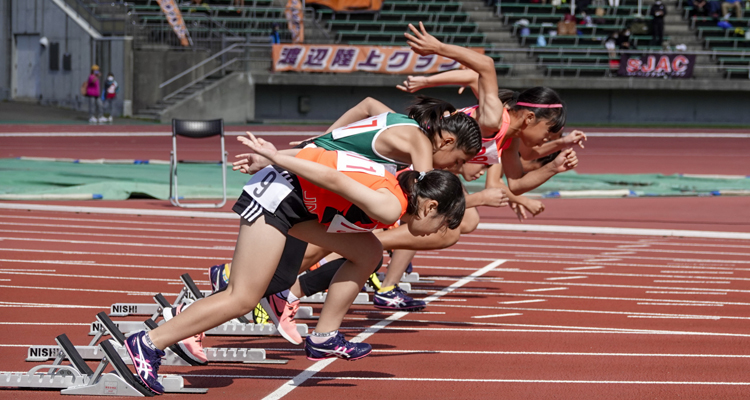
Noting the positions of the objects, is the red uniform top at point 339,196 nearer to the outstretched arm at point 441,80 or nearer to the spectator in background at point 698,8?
the outstretched arm at point 441,80

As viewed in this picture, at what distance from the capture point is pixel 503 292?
7.09 meters

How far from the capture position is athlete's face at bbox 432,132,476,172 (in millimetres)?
4590

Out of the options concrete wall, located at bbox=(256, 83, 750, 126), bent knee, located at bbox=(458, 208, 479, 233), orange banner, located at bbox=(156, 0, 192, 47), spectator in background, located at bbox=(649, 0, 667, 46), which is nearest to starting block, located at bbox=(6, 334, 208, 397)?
bent knee, located at bbox=(458, 208, 479, 233)

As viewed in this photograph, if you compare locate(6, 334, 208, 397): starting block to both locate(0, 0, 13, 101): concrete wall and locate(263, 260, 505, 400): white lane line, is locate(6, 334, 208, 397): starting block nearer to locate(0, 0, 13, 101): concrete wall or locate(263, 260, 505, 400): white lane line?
locate(263, 260, 505, 400): white lane line

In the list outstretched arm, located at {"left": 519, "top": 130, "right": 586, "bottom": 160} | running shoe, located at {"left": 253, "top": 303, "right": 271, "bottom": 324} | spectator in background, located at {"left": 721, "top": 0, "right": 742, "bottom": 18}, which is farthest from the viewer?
spectator in background, located at {"left": 721, "top": 0, "right": 742, "bottom": 18}

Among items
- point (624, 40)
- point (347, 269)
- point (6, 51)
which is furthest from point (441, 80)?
point (6, 51)

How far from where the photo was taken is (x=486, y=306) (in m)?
6.50

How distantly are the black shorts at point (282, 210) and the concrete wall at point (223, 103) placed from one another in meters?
26.8

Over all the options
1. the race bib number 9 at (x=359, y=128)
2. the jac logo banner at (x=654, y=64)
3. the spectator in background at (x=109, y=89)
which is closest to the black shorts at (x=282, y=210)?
the race bib number 9 at (x=359, y=128)

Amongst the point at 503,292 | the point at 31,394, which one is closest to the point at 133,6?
the point at 503,292

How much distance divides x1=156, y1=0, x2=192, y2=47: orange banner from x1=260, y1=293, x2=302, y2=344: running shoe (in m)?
26.5

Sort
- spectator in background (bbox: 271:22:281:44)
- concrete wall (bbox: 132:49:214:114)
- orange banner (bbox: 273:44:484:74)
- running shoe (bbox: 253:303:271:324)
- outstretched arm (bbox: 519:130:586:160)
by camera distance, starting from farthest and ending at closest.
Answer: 1. spectator in background (bbox: 271:22:281:44)
2. orange banner (bbox: 273:44:484:74)
3. concrete wall (bbox: 132:49:214:114)
4. outstretched arm (bbox: 519:130:586:160)
5. running shoe (bbox: 253:303:271:324)

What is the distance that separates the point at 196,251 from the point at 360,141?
14.6ft

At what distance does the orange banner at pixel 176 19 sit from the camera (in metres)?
30.0
